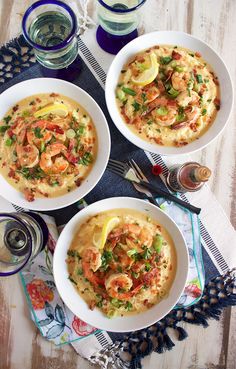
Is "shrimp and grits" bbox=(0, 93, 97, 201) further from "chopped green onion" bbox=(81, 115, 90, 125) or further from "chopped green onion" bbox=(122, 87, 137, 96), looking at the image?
"chopped green onion" bbox=(122, 87, 137, 96)

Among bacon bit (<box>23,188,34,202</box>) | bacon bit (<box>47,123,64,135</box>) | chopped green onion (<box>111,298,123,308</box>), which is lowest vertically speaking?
chopped green onion (<box>111,298,123,308</box>)

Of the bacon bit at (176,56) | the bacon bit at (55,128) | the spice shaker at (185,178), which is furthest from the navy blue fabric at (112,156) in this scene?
the bacon bit at (176,56)

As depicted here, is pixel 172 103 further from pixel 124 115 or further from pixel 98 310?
pixel 98 310

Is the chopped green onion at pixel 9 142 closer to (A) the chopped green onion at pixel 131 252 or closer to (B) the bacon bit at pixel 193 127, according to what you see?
(A) the chopped green onion at pixel 131 252

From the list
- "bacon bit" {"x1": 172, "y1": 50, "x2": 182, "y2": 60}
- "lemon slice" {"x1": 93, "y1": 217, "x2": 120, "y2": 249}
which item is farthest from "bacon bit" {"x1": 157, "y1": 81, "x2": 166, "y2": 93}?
"lemon slice" {"x1": 93, "y1": 217, "x2": 120, "y2": 249}

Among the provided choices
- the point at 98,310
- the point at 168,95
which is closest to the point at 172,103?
the point at 168,95

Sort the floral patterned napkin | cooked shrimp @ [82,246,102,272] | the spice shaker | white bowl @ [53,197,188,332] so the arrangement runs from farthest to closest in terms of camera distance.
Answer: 1. the floral patterned napkin
2. the spice shaker
3. white bowl @ [53,197,188,332]
4. cooked shrimp @ [82,246,102,272]

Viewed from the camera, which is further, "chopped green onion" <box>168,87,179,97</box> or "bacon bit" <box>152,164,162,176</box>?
→ "bacon bit" <box>152,164,162,176</box>
